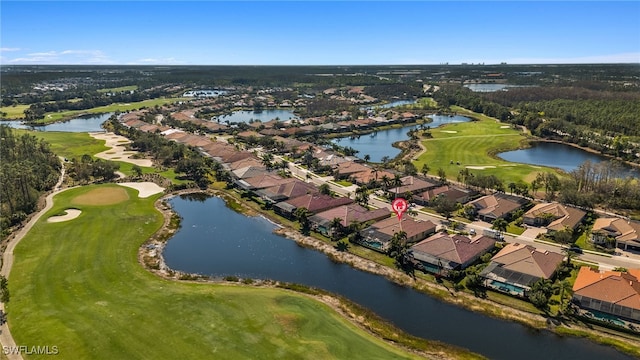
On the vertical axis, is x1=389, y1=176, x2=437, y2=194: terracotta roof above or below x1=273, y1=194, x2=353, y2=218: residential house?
above

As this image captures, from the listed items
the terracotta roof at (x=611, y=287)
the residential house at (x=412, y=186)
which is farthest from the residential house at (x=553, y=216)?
the residential house at (x=412, y=186)

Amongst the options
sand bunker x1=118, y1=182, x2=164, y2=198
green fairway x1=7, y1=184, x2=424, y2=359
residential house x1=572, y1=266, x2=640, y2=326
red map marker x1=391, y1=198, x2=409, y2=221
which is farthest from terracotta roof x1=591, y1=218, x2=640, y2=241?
sand bunker x1=118, y1=182, x2=164, y2=198

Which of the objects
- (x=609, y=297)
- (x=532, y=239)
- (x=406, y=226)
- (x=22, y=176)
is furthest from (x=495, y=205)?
(x=22, y=176)

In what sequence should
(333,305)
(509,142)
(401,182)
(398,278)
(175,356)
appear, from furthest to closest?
(509,142) < (401,182) < (398,278) < (333,305) < (175,356)

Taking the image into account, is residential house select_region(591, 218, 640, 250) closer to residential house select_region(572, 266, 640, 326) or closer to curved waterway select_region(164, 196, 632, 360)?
residential house select_region(572, 266, 640, 326)

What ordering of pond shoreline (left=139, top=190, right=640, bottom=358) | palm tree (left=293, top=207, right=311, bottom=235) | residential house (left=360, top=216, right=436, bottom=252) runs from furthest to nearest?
palm tree (left=293, top=207, right=311, bottom=235) → residential house (left=360, top=216, right=436, bottom=252) → pond shoreline (left=139, top=190, right=640, bottom=358)

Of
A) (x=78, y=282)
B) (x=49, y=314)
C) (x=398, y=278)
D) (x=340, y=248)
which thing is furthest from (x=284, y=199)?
(x=49, y=314)

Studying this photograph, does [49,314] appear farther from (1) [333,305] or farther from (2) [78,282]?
(1) [333,305]
